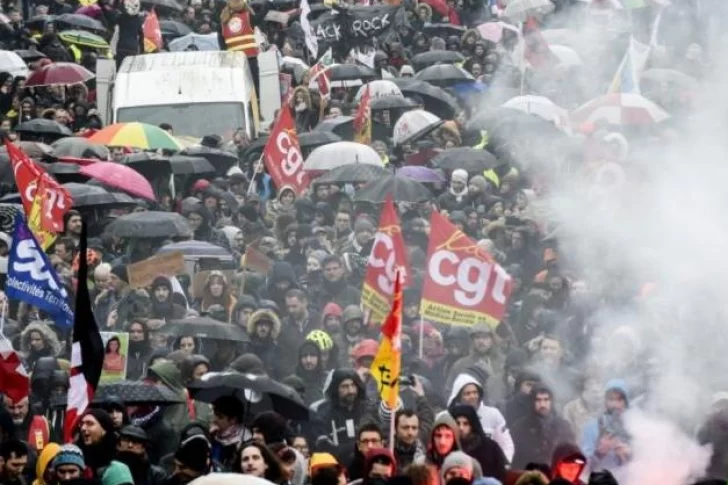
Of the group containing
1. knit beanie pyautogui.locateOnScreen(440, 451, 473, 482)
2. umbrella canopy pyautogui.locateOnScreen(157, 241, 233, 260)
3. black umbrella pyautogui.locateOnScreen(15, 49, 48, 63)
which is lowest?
umbrella canopy pyautogui.locateOnScreen(157, 241, 233, 260)

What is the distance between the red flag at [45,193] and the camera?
2106cm

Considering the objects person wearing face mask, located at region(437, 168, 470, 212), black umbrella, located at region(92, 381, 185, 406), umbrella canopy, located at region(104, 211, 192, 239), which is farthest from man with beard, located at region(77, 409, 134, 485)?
person wearing face mask, located at region(437, 168, 470, 212)

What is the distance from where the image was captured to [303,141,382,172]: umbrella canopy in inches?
1022

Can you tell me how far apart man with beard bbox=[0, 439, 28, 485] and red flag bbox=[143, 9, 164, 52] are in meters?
18.8

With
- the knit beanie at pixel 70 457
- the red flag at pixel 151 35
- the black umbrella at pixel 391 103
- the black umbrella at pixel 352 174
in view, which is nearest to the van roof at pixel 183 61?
the black umbrella at pixel 391 103

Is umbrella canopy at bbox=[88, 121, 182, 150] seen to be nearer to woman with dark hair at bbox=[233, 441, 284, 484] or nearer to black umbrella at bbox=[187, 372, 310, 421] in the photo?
black umbrella at bbox=[187, 372, 310, 421]

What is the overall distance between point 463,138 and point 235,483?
1928 cm

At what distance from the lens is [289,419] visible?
15.8 metres

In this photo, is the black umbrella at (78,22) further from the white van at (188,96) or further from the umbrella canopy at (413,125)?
the umbrella canopy at (413,125)

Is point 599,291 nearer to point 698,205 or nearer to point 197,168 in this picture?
point 698,205

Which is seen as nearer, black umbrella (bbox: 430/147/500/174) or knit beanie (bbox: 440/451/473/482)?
knit beanie (bbox: 440/451/473/482)

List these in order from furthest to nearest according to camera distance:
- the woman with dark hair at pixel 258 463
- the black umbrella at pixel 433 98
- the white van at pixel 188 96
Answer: the black umbrella at pixel 433 98 → the white van at pixel 188 96 → the woman with dark hair at pixel 258 463

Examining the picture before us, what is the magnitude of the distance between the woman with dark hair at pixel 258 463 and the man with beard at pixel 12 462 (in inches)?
54.5

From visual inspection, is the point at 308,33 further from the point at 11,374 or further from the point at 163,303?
the point at 11,374
